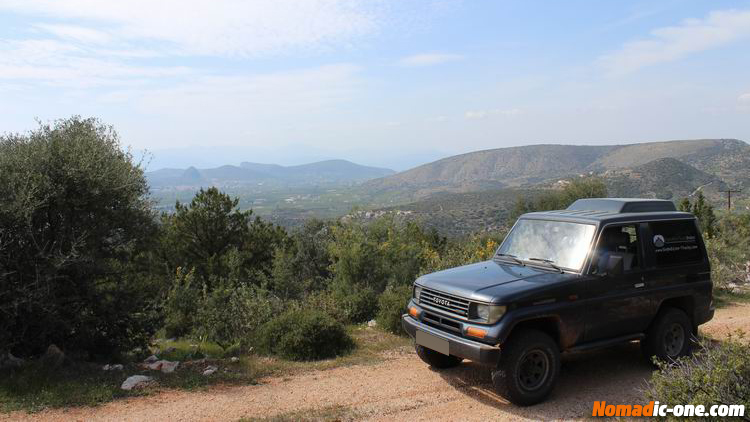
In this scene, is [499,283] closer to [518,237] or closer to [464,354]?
[464,354]

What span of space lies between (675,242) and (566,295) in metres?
2.30

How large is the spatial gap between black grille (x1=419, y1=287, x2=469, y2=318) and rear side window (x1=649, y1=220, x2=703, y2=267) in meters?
2.97

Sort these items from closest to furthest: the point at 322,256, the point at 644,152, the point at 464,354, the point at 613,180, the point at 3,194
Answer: the point at 464,354 → the point at 3,194 → the point at 322,256 → the point at 613,180 → the point at 644,152

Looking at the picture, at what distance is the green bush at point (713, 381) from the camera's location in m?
4.17

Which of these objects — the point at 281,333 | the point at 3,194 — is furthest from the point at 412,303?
the point at 3,194

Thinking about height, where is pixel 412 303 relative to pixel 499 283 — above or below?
below

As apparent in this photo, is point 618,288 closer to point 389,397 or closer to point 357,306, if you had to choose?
point 389,397

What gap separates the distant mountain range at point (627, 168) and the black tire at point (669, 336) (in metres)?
67.8

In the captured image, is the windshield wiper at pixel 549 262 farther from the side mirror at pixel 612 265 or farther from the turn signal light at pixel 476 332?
the turn signal light at pixel 476 332

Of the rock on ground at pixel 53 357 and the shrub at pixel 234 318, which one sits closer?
the rock on ground at pixel 53 357

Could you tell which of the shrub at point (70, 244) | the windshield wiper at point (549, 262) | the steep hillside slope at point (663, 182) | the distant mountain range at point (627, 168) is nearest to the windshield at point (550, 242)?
the windshield wiper at point (549, 262)

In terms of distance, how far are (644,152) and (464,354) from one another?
162 metres

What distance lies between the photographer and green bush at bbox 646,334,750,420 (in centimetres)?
417

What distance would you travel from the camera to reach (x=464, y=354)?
5.62 meters
